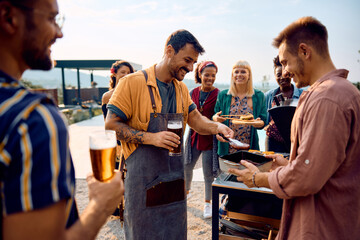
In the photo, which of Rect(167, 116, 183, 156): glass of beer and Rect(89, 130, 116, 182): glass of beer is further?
Rect(167, 116, 183, 156): glass of beer

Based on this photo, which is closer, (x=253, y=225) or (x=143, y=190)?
(x=143, y=190)

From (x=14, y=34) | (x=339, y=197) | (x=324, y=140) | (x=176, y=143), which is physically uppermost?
(x=14, y=34)

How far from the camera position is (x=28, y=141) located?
562 millimetres

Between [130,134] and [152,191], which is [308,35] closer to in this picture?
[130,134]

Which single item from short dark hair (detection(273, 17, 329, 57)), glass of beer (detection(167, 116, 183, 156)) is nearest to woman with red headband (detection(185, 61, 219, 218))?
glass of beer (detection(167, 116, 183, 156))

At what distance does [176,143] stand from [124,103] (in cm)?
60

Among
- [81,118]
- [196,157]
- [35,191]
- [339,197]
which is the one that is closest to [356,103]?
[339,197]

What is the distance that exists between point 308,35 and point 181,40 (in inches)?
44.9

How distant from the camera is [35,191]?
1.84ft

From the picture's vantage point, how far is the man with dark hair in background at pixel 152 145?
→ 200 cm

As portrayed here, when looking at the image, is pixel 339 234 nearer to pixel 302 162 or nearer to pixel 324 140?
pixel 302 162

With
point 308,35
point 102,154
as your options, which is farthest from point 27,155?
point 308,35

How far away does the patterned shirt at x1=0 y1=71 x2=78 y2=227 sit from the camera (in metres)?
0.55

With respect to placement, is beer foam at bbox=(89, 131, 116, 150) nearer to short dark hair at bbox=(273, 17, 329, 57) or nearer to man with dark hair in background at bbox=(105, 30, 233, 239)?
man with dark hair in background at bbox=(105, 30, 233, 239)
